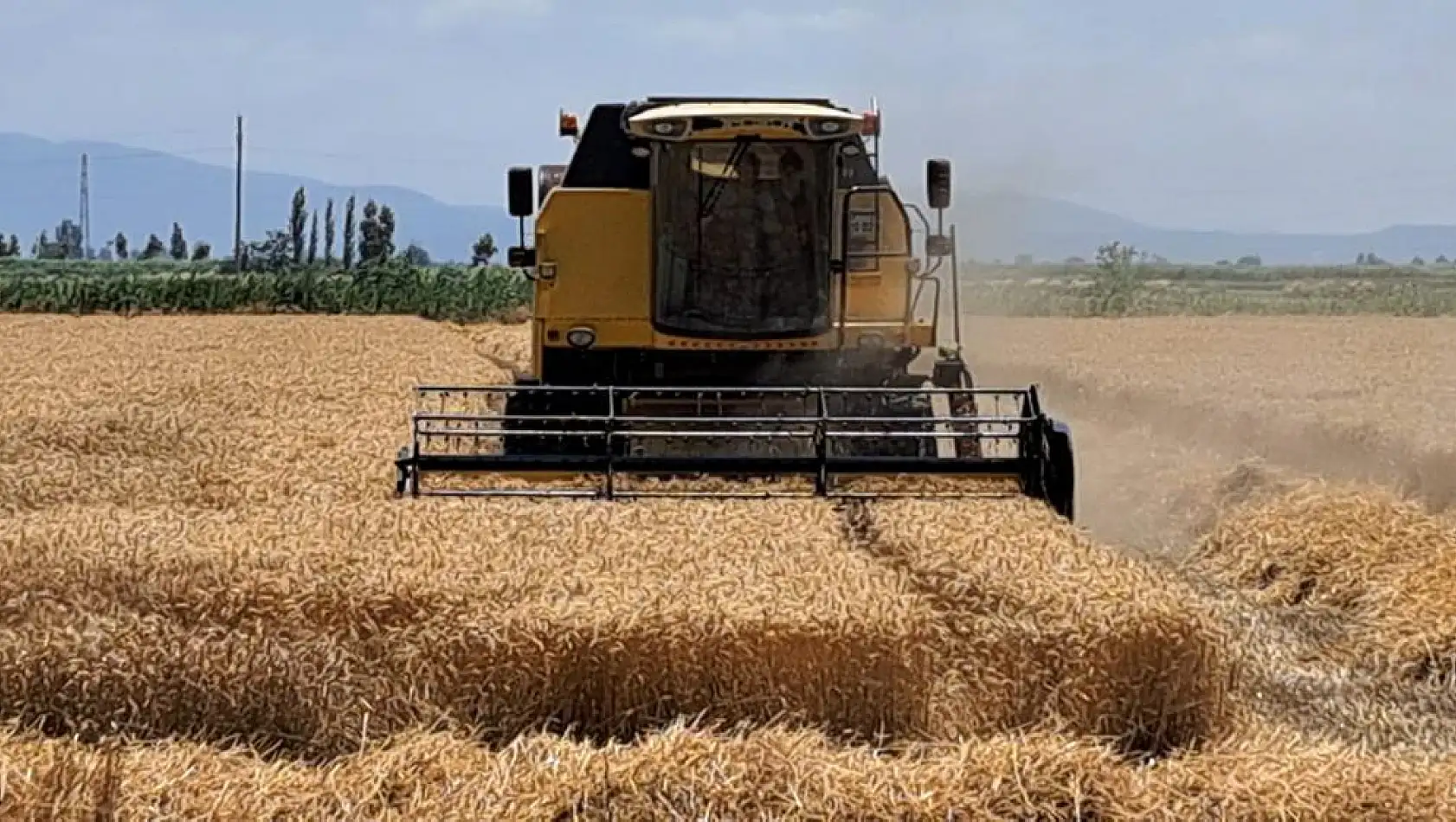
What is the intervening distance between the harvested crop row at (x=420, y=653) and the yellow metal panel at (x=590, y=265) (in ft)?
16.8

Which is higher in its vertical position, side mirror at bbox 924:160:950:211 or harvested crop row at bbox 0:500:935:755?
side mirror at bbox 924:160:950:211

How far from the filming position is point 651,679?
5.55m

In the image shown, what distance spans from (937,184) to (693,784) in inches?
259

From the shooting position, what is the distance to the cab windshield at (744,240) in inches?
427

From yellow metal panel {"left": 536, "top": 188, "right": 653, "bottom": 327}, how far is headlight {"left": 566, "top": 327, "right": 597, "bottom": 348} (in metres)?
0.07

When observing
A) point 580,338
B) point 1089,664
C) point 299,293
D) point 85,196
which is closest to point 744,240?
point 580,338

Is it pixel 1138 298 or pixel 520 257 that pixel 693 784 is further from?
pixel 1138 298

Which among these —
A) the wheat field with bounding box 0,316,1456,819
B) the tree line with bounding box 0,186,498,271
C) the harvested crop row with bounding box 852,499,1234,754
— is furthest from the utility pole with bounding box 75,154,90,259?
the harvested crop row with bounding box 852,499,1234,754

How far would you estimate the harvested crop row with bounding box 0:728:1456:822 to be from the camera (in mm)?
4973

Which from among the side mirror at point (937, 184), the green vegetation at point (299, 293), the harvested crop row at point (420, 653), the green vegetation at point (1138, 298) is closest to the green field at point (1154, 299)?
the green vegetation at point (1138, 298)

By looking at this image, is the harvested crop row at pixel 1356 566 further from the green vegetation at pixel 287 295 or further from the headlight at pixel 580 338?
the green vegetation at pixel 287 295

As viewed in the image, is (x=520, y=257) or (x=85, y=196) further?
(x=85, y=196)

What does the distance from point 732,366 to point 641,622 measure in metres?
5.50

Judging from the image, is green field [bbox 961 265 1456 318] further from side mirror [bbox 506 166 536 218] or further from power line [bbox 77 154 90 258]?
power line [bbox 77 154 90 258]
